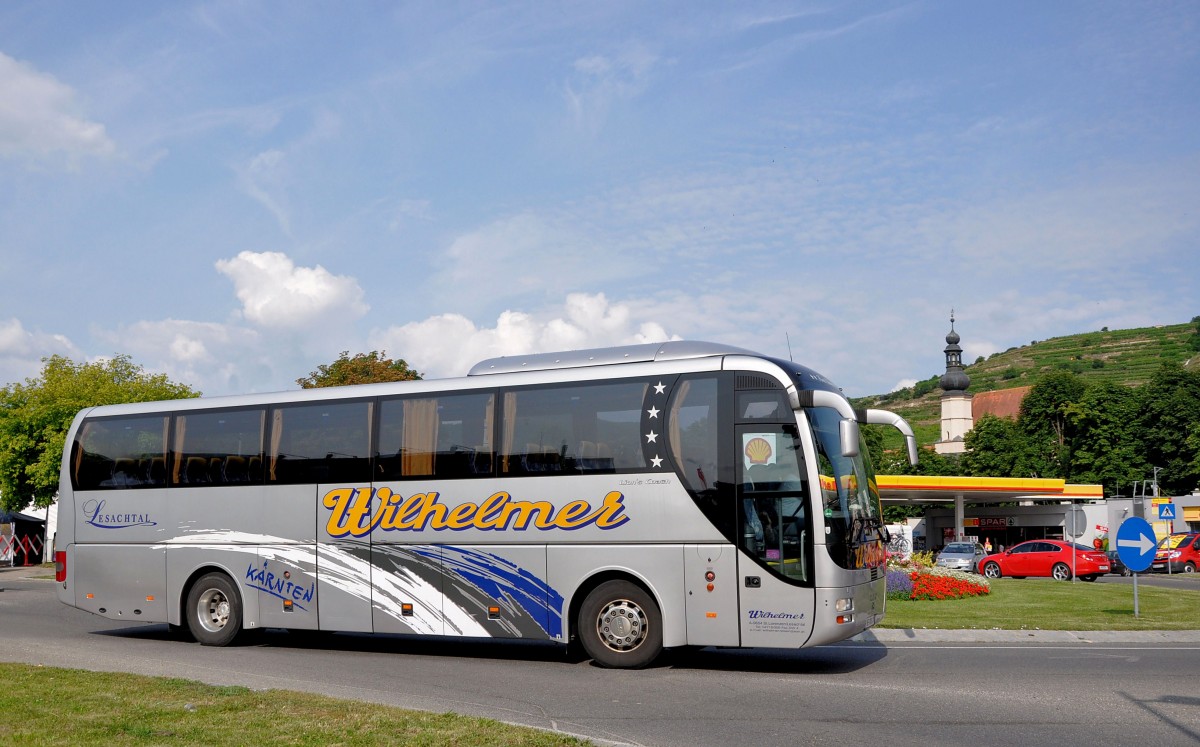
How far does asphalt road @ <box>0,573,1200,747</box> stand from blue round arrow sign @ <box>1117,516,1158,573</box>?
214 cm

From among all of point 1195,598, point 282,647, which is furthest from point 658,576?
point 1195,598

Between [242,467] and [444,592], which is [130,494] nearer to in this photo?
[242,467]

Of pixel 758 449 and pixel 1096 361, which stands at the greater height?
pixel 1096 361

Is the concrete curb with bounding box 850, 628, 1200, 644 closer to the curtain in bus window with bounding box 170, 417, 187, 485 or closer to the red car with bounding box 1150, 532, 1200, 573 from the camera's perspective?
the curtain in bus window with bounding box 170, 417, 187, 485

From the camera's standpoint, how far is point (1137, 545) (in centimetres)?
1883

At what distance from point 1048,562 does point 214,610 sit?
1122 inches

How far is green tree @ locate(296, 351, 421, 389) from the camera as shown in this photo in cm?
4984

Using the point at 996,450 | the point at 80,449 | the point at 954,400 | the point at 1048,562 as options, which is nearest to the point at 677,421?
the point at 80,449

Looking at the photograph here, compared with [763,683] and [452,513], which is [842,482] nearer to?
[763,683]

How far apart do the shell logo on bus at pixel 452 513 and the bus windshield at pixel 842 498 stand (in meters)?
2.30

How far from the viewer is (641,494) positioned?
12.7 meters

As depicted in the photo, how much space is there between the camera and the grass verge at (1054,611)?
1791cm

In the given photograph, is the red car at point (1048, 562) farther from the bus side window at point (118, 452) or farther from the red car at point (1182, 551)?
the bus side window at point (118, 452)

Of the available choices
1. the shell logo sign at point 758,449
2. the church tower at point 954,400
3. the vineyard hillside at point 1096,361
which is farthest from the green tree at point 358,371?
the vineyard hillside at point 1096,361
